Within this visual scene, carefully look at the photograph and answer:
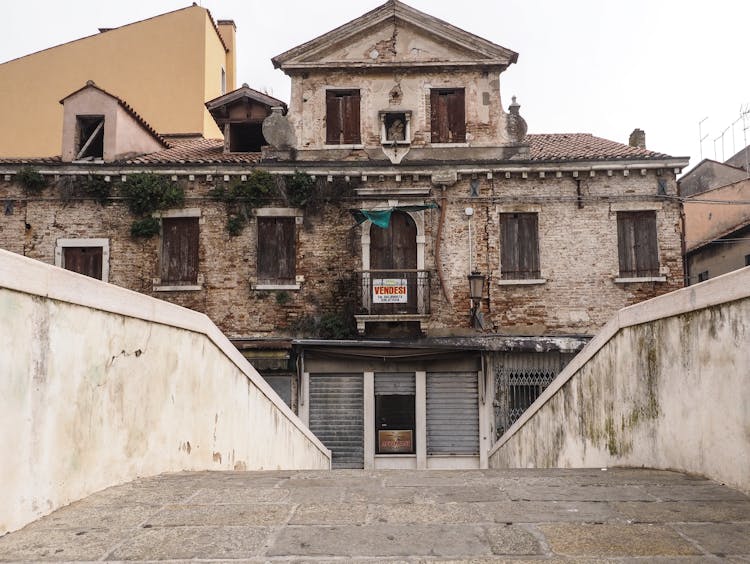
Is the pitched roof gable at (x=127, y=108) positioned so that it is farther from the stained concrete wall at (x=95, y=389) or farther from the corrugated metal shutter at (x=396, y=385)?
the stained concrete wall at (x=95, y=389)

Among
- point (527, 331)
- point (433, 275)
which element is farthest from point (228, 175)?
point (527, 331)

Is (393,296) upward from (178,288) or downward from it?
downward

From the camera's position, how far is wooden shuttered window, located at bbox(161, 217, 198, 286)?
16812mm

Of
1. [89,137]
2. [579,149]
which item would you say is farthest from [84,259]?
[579,149]

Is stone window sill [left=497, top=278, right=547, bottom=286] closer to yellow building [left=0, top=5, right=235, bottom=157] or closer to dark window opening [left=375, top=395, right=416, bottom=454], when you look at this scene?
dark window opening [left=375, top=395, right=416, bottom=454]

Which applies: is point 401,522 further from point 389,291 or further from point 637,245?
point 637,245

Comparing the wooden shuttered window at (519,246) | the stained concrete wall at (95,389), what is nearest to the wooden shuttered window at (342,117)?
the wooden shuttered window at (519,246)

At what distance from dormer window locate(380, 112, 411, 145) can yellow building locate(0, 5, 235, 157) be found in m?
8.06

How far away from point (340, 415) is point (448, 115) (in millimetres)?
8155

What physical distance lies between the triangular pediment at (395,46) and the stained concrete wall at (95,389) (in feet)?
39.4

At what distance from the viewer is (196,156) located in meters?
17.8

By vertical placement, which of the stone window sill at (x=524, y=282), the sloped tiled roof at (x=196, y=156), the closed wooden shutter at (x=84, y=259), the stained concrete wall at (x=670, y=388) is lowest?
the stained concrete wall at (x=670, y=388)

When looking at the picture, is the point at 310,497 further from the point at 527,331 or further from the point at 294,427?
the point at 527,331

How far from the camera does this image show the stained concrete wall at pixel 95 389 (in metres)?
3.62
